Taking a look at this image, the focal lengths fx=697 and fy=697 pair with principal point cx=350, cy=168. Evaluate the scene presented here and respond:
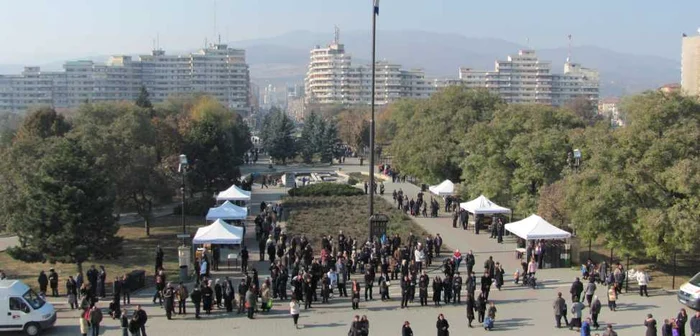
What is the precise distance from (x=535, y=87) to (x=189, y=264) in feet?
611

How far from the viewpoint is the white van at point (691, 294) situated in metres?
20.0

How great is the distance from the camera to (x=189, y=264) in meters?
24.9

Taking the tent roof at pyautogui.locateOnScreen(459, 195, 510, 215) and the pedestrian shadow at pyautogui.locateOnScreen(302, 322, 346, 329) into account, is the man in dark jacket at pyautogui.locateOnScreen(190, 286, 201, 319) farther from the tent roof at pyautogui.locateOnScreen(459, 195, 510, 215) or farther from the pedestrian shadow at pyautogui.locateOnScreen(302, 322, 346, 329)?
the tent roof at pyautogui.locateOnScreen(459, 195, 510, 215)

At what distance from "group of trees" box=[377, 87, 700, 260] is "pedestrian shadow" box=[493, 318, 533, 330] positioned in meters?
6.30

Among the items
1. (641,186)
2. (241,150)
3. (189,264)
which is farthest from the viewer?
(241,150)

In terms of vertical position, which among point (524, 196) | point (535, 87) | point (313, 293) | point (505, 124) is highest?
point (535, 87)

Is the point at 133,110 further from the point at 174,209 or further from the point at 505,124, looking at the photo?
the point at 505,124

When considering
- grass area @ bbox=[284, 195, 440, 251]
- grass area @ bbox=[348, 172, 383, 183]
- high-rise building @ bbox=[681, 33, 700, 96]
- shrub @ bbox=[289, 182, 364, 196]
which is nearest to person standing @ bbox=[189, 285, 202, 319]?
grass area @ bbox=[284, 195, 440, 251]

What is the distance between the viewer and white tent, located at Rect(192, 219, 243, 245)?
2614cm

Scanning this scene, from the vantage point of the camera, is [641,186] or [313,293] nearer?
[313,293]

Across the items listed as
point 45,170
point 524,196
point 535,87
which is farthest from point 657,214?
point 535,87

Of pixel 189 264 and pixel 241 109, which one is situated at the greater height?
pixel 241 109

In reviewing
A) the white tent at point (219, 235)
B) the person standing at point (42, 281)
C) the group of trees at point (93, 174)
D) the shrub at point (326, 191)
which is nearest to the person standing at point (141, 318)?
the person standing at point (42, 281)

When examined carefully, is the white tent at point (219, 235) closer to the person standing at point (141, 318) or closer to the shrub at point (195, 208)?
the person standing at point (141, 318)
